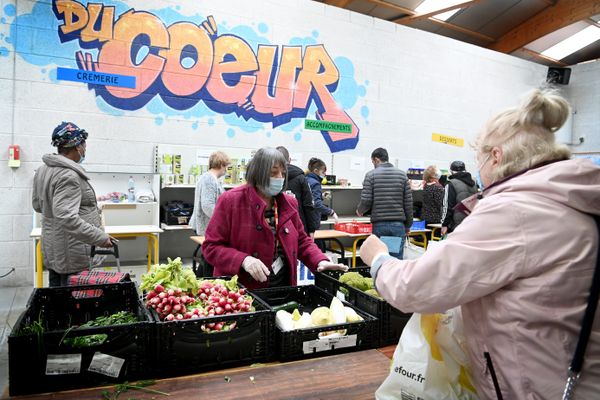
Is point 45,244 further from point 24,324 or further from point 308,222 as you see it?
point 308,222

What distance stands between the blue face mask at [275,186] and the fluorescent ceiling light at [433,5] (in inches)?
261

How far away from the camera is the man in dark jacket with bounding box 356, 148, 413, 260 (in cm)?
482

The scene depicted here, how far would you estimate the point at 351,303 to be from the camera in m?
1.97

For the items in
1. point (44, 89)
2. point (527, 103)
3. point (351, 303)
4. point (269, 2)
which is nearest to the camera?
point (527, 103)

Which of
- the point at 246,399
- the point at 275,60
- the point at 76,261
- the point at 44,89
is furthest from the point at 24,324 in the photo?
the point at 275,60

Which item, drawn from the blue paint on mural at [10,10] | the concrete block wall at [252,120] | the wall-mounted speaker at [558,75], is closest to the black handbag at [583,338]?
the concrete block wall at [252,120]

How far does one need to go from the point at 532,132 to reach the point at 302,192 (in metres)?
3.25

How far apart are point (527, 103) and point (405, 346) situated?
734 mm

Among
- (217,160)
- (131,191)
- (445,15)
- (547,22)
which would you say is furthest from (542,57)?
(131,191)

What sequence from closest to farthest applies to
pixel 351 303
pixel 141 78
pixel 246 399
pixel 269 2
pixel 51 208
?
pixel 246 399 → pixel 351 303 → pixel 51 208 → pixel 141 78 → pixel 269 2

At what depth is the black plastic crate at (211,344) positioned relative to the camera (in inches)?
56.7

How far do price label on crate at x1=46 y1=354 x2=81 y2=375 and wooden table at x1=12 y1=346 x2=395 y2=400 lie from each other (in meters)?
0.06

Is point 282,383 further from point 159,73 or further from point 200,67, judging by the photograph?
point 200,67

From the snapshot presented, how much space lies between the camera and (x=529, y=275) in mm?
1031
